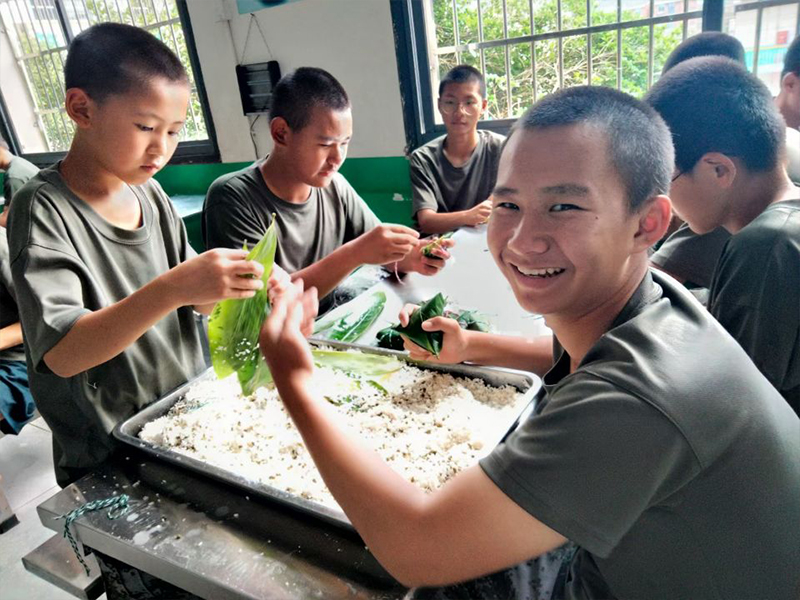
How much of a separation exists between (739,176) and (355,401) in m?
1.15

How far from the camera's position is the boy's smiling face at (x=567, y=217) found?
0.82 metres

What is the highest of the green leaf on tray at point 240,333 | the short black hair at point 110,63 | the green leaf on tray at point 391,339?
the short black hair at point 110,63

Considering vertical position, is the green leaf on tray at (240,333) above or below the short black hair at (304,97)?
below

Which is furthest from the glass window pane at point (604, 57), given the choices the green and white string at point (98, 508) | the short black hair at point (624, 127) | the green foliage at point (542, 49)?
the green and white string at point (98, 508)

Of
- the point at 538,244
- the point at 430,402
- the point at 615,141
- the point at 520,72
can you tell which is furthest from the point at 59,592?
the point at 520,72

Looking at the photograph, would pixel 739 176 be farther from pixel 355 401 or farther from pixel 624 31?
pixel 624 31

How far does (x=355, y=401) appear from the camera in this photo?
130 centimetres

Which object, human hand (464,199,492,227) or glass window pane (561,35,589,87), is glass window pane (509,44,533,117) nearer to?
glass window pane (561,35,589,87)

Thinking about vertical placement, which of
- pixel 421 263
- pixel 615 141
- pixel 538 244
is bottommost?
pixel 421 263

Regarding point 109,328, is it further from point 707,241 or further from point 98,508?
point 707,241

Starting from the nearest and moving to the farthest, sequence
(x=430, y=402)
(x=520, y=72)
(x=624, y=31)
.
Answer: (x=430, y=402)
(x=624, y=31)
(x=520, y=72)

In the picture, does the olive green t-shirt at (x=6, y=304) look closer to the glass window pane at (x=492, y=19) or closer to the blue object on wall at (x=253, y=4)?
the blue object on wall at (x=253, y=4)

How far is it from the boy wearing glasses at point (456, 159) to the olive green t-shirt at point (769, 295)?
6.73 ft

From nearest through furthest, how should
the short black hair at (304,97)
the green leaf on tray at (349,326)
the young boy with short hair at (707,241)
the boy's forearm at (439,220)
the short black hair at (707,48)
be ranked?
the green leaf on tray at (349,326), the young boy with short hair at (707,241), the short black hair at (304,97), the short black hair at (707,48), the boy's forearm at (439,220)
